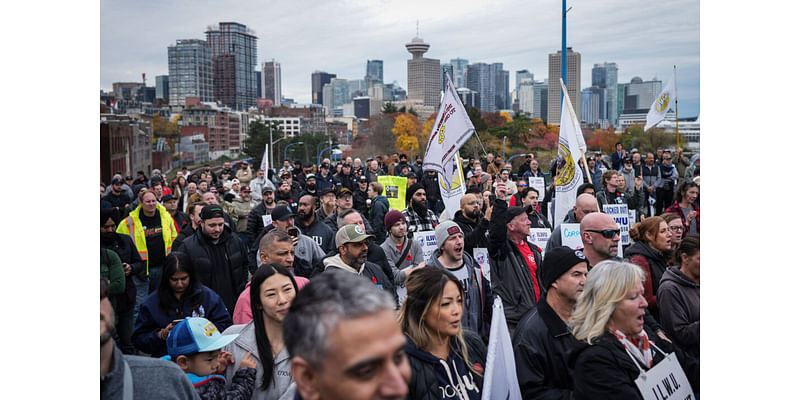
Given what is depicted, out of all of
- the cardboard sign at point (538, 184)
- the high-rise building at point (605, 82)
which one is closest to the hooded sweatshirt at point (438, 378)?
the cardboard sign at point (538, 184)

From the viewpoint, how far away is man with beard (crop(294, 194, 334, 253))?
7.46 m

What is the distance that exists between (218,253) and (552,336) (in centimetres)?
370

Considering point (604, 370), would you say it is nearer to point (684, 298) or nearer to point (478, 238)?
point (684, 298)

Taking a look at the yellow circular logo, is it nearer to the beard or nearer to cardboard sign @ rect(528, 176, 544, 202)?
cardboard sign @ rect(528, 176, 544, 202)

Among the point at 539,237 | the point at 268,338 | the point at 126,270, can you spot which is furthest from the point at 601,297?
the point at 126,270

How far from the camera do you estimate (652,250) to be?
5027 millimetres

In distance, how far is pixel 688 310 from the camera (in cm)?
407

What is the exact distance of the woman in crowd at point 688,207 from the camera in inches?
303

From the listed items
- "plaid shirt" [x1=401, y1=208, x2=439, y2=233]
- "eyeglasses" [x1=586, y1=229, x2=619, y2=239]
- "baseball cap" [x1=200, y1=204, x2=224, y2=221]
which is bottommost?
"plaid shirt" [x1=401, y1=208, x2=439, y2=233]

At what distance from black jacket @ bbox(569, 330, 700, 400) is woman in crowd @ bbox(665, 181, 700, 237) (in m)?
5.26

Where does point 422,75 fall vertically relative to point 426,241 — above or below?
above

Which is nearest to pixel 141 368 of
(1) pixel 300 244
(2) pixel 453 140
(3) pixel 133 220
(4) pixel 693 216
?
(1) pixel 300 244

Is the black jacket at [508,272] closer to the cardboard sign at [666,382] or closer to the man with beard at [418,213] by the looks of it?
the cardboard sign at [666,382]

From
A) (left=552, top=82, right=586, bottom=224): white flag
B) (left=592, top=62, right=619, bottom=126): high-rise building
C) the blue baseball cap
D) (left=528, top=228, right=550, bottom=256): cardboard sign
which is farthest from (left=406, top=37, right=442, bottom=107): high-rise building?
the blue baseball cap
